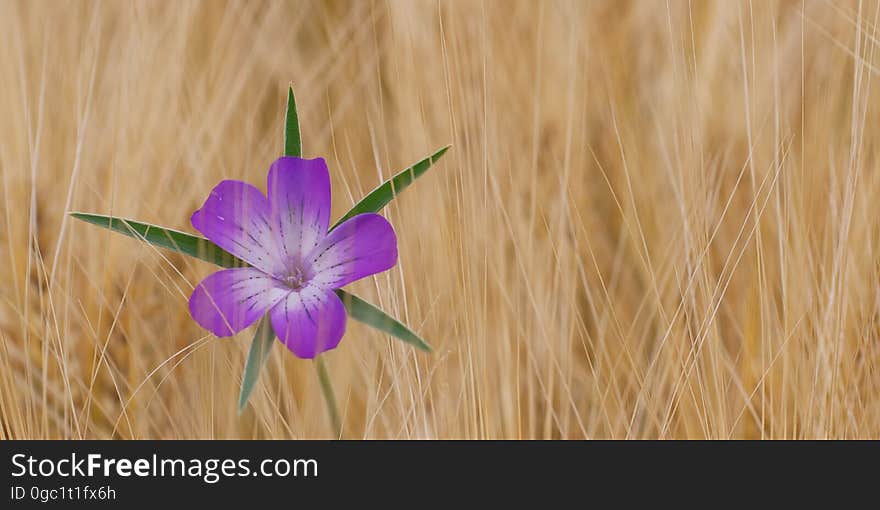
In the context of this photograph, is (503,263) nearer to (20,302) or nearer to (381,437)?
(381,437)

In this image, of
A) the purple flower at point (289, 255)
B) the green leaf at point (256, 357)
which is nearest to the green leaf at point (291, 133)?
the purple flower at point (289, 255)

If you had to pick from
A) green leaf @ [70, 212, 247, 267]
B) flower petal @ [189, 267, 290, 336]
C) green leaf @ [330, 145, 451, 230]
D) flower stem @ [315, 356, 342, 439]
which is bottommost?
flower stem @ [315, 356, 342, 439]

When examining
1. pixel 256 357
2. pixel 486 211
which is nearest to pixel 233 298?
pixel 256 357

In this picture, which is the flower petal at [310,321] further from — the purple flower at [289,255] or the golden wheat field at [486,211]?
the golden wheat field at [486,211]

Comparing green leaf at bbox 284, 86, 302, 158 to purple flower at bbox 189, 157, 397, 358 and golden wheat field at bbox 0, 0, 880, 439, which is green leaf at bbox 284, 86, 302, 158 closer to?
purple flower at bbox 189, 157, 397, 358

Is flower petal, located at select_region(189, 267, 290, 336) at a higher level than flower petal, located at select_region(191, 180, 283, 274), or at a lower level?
lower

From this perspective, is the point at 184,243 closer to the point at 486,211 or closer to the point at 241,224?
the point at 241,224

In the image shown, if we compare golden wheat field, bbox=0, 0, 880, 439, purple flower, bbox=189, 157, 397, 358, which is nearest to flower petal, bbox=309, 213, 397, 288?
purple flower, bbox=189, 157, 397, 358
